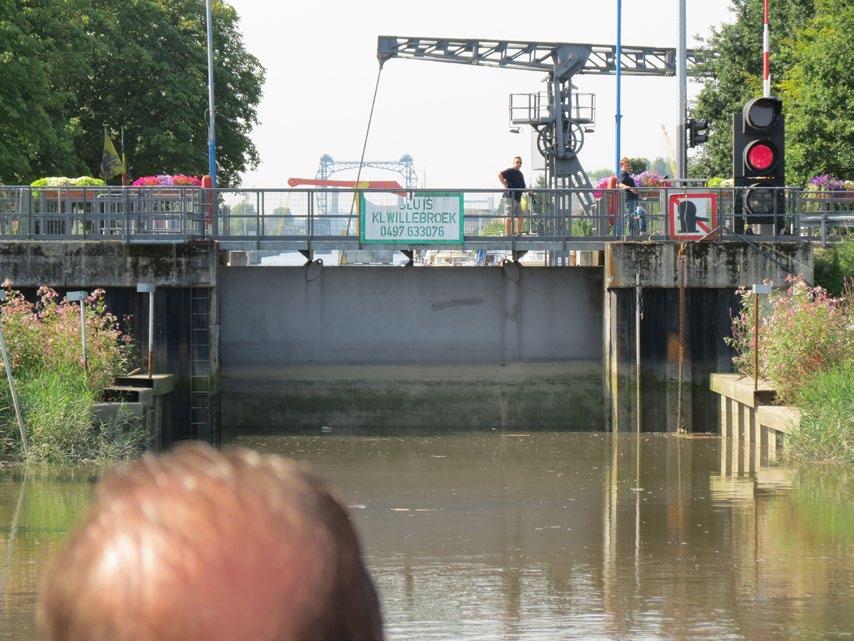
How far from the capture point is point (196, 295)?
24438 mm

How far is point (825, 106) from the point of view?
38.6m

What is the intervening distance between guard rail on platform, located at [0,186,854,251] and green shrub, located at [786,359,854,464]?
628 cm

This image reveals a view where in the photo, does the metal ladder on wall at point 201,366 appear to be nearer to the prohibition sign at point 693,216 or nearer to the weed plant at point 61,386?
the weed plant at point 61,386

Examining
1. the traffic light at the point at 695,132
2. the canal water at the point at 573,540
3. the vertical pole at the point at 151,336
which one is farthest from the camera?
the traffic light at the point at 695,132

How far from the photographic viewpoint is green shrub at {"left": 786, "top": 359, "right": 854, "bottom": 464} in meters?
17.5

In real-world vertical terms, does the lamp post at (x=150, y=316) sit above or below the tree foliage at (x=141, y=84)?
below

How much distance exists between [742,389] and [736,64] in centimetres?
2610

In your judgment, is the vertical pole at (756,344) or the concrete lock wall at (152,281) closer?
the vertical pole at (756,344)

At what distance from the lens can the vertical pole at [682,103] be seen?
25.9 meters

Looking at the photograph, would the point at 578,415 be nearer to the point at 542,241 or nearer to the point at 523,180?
the point at 542,241

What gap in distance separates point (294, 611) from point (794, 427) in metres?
17.9

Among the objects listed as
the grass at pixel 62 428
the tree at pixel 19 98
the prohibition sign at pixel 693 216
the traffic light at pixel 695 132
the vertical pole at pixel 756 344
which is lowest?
the grass at pixel 62 428

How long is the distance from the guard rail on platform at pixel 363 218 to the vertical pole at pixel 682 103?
118cm

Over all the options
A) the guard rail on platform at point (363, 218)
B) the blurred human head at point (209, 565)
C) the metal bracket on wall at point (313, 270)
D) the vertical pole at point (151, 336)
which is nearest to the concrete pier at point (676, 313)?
the guard rail on platform at point (363, 218)
